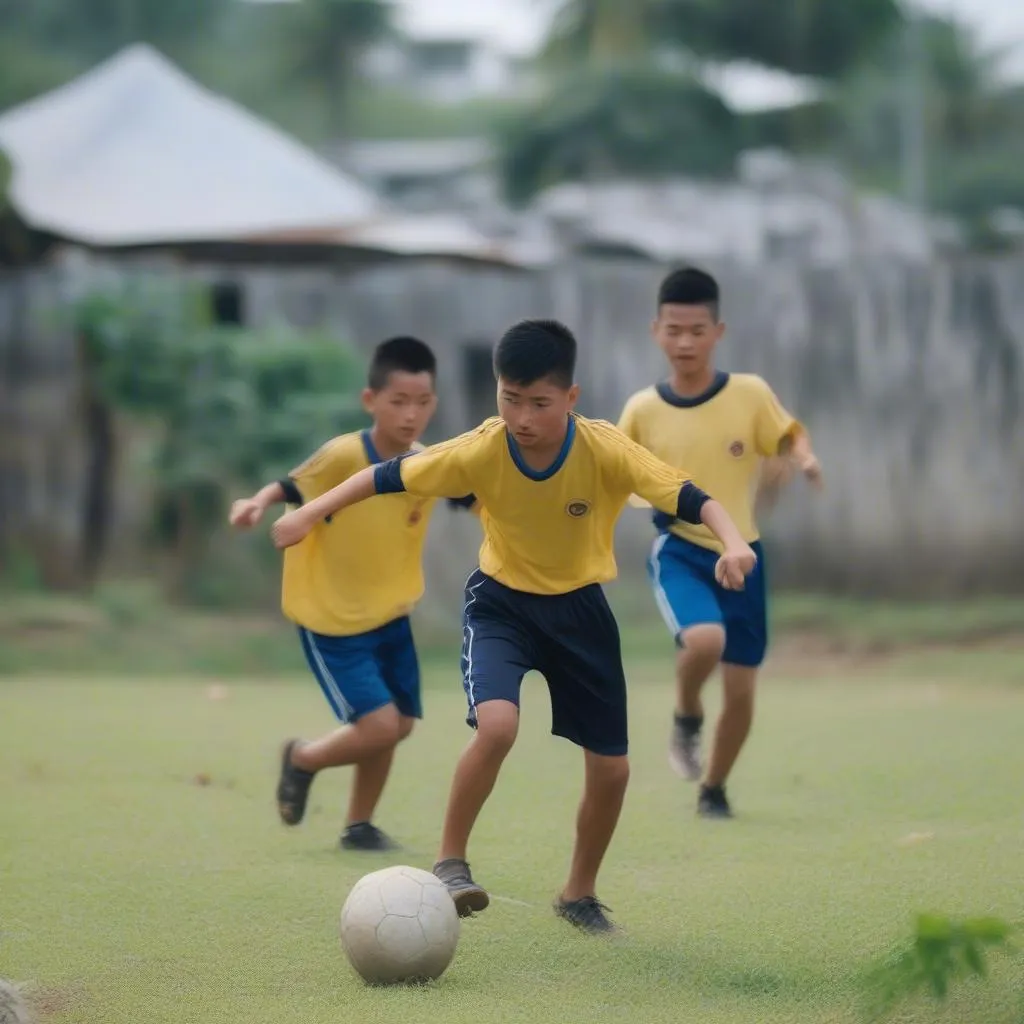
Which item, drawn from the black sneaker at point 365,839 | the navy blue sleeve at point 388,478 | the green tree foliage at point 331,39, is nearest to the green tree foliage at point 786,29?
the green tree foliage at point 331,39

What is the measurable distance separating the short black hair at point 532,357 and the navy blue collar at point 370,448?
1.39 m

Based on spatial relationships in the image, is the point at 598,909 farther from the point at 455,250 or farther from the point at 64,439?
the point at 455,250

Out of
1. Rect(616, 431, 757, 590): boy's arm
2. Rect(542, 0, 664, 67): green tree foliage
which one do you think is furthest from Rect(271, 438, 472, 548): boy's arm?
Rect(542, 0, 664, 67): green tree foliage

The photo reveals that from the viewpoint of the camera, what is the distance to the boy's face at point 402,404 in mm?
6336

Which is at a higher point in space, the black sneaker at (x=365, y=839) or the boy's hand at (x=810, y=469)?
the boy's hand at (x=810, y=469)

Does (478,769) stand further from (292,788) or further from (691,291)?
(691,291)

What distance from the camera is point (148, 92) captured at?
680 inches

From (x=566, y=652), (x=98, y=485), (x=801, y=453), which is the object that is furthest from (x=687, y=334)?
(x=98, y=485)

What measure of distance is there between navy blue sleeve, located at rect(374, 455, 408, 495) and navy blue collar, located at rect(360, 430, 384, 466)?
3.93 ft

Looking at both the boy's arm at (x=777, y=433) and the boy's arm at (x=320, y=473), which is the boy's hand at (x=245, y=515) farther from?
the boy's arm at (x=777, y=433)

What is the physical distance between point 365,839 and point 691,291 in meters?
2.38

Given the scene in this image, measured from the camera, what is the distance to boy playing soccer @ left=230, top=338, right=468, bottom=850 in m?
6.37

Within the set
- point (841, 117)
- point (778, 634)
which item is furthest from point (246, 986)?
point (841, 117)

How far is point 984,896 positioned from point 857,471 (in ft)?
27.2
